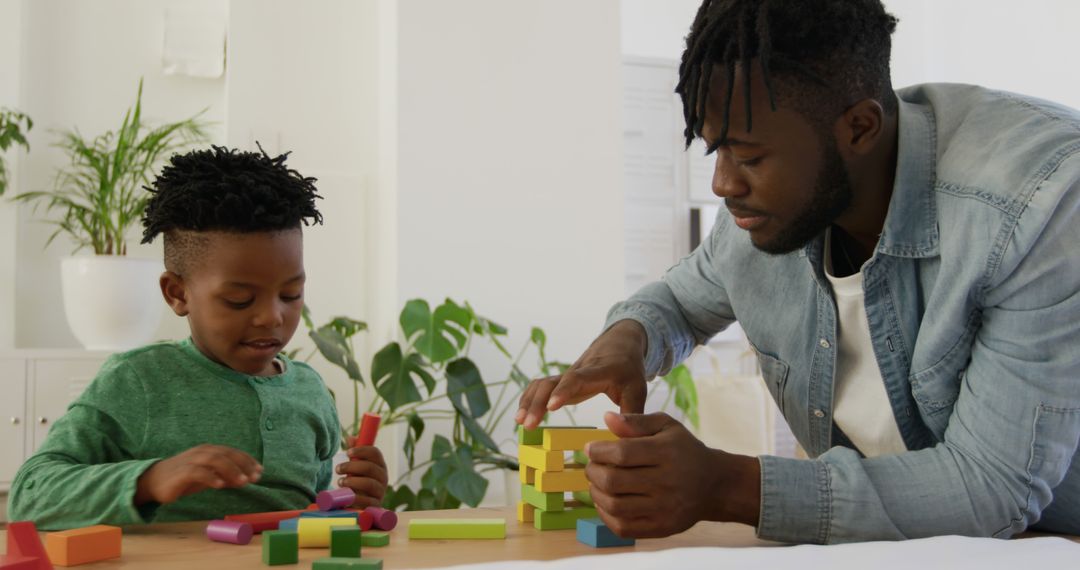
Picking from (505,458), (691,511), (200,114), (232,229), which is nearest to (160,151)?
(200,114)

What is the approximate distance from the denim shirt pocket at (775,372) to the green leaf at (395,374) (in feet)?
5.27

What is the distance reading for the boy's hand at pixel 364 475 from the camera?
1443 millimetres

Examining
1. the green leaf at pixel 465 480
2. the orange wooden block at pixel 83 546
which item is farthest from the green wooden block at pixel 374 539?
the green leaf at pixel 465 480

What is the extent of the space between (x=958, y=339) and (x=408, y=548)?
69 cm

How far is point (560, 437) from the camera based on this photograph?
110 centimetres

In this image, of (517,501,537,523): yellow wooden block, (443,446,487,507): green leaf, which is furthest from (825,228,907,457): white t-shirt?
(443,446,487,507): green leaf

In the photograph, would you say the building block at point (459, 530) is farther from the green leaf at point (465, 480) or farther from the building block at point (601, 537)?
the green leaf at point (465, 480)

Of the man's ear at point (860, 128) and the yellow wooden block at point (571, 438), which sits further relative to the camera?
the man's ear at point (860, 128)

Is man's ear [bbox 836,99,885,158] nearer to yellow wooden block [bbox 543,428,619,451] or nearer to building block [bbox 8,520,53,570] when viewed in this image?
yellow wooden block [bbox 543,428,619,451]

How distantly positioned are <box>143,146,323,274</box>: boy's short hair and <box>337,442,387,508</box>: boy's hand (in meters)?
0.37

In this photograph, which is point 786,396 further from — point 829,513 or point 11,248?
point 11,248

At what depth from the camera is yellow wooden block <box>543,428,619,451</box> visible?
43.2 inches

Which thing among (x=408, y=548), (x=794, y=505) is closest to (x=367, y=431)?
(x=408, y=548)

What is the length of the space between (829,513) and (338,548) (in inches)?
20.0
